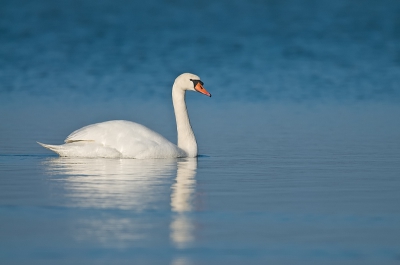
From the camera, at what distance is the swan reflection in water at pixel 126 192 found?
22.0 ft

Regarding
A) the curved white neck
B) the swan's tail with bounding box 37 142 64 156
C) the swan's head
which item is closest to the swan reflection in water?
the swan's tail with bounding box 37 142 64 156

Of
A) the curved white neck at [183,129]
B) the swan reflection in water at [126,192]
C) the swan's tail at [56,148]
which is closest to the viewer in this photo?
the swan reflection in water at [126,192]

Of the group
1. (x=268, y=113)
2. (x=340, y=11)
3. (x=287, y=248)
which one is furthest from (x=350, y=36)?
(x=287, y=248)

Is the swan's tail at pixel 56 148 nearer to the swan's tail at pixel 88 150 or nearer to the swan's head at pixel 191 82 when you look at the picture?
the swan's tail at pixel 88 150

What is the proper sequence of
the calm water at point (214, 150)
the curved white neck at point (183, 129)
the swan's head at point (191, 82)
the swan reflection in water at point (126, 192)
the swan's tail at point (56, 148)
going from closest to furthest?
the calm water at point (214, 150), the swan reflection in water at point (126, 192), the swan's tail at point (56, 148), the curved white neck at point (183, 129), the swan's head at point (191, 82)

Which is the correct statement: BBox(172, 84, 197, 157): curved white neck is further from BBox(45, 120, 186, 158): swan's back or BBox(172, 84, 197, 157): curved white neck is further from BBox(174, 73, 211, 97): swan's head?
BBox(45, 120, 186, 158): swan's back

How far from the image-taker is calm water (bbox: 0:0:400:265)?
21.4ft

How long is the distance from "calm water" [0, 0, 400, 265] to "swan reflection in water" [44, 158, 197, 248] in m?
0.02

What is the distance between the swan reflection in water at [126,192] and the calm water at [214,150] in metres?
0.02

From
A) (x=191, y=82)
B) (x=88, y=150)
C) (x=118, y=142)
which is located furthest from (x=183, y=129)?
(x=88, y=150)

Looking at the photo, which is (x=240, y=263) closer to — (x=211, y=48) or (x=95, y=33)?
(x=211, y=48)

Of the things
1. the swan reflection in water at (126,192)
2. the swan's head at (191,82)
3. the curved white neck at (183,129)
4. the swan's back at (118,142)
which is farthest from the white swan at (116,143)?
the swan's head at (191,82)

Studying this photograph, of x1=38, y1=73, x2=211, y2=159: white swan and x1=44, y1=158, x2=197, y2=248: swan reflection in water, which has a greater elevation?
x1=38, y1=73, x2=211, y2=159: white swan

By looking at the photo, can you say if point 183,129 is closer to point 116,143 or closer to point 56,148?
point 116,143
